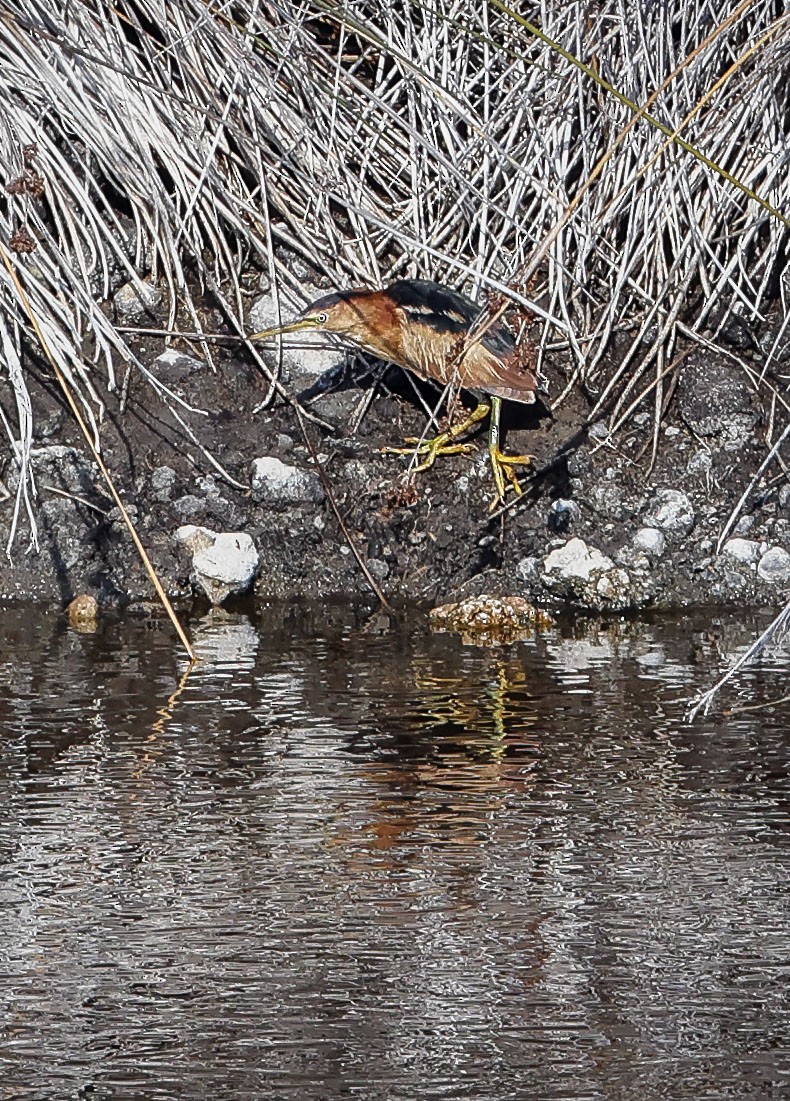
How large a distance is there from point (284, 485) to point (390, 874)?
214 cm

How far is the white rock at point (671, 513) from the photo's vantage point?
192 inches

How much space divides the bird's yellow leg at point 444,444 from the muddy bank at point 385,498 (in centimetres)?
4

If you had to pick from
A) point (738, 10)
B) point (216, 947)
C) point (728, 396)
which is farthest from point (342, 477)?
point (216, 947)

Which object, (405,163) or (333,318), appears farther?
(405,163)

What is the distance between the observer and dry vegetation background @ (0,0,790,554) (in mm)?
5168

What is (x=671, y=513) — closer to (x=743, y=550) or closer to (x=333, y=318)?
(x=743, y=550)

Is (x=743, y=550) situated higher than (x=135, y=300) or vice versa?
(x=135, y=300)

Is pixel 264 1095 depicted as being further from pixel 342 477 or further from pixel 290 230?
pixel 290 230

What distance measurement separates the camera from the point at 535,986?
2.46 m

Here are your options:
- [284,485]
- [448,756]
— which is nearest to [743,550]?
[284,485]

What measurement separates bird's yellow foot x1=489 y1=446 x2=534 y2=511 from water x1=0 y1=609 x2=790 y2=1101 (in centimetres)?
68

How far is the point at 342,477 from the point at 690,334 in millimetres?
1174

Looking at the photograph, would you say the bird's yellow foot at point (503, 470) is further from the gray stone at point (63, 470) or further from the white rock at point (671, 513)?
the gray stone at point (63, 470)

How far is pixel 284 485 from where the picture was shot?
15.9 ft
